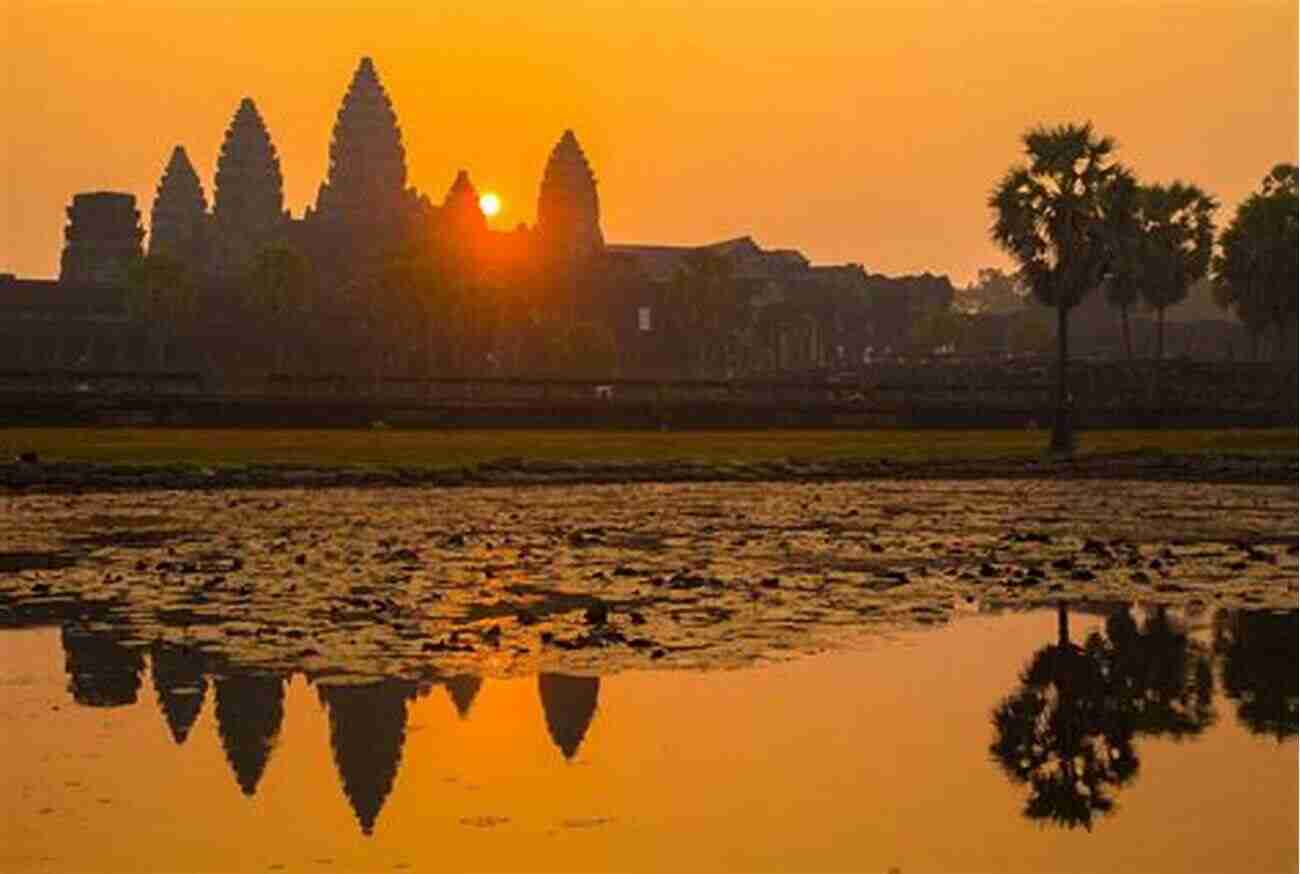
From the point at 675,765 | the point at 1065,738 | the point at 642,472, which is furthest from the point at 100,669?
the point at 642,472

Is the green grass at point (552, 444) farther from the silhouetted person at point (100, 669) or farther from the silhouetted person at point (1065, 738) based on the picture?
the silhouetted person at point (1065, 738)

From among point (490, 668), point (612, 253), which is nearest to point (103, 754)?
point (490, 668)

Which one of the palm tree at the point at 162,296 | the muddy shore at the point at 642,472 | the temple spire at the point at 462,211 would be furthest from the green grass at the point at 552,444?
the temple spire at the point at 462,211

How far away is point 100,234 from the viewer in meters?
179

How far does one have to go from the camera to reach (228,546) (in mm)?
23109

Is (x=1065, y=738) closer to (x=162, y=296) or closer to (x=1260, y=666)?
(x=1260, y=666)

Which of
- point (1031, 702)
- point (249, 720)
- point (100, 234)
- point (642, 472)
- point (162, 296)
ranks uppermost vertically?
point (100, 234)

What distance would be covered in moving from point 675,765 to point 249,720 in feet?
8.87

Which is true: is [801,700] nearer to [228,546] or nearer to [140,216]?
[228,546]

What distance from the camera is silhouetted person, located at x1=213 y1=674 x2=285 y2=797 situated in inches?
423

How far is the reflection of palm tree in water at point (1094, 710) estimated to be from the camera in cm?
1031

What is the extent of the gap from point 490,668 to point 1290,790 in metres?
5.67

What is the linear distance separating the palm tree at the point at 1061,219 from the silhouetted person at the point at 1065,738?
43399 millimetres

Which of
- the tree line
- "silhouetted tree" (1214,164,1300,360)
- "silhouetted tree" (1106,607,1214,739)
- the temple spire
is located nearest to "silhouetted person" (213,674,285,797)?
"silhouetted tree" (1106,607,1214,739)
